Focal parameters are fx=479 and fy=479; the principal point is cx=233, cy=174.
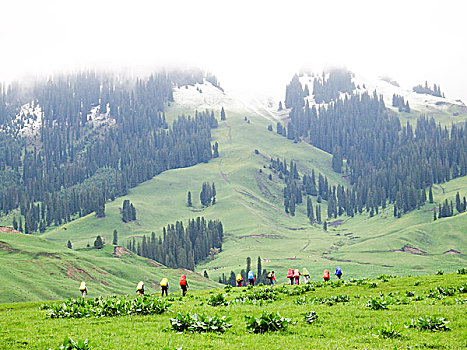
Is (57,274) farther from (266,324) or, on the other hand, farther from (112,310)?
(266,324)

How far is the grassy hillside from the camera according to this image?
3999 inches

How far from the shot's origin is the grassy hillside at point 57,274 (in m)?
102

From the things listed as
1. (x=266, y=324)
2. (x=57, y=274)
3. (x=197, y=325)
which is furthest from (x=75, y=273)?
(x=266, y=324)

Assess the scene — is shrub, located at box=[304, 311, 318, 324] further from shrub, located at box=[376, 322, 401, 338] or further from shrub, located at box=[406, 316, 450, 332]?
shrub, located at box=[406, 316, 450, 332]

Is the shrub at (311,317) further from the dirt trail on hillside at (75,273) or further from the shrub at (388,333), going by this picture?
→ the dirt trail on hillside at (75,273)

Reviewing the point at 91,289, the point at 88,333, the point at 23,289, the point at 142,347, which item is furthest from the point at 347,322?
the point at 91,289

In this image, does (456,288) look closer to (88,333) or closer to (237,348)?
(237,348)

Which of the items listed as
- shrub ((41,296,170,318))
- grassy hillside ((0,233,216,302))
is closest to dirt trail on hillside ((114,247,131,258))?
grassy hillside ((0,233,216,302))

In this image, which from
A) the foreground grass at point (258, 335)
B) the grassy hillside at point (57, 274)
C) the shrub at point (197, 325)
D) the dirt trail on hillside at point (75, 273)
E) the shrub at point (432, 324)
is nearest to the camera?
the foreground grass at point (258, 335)

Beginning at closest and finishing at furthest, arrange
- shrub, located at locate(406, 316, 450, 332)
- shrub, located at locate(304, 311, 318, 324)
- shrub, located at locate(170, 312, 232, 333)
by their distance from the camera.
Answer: shrub, located at locate(406, 316, 450, 332)
shrub, located at locate(170, 312, 232, 333)
shrub, located at locate(304, 311, 318, 324)

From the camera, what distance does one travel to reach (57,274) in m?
124

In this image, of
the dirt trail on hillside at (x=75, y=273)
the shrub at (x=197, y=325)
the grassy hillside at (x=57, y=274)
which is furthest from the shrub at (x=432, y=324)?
the dirt trail on hillside at (x=75, y=273)

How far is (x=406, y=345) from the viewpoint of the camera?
76.3ft

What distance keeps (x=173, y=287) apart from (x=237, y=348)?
12057 centimetres
